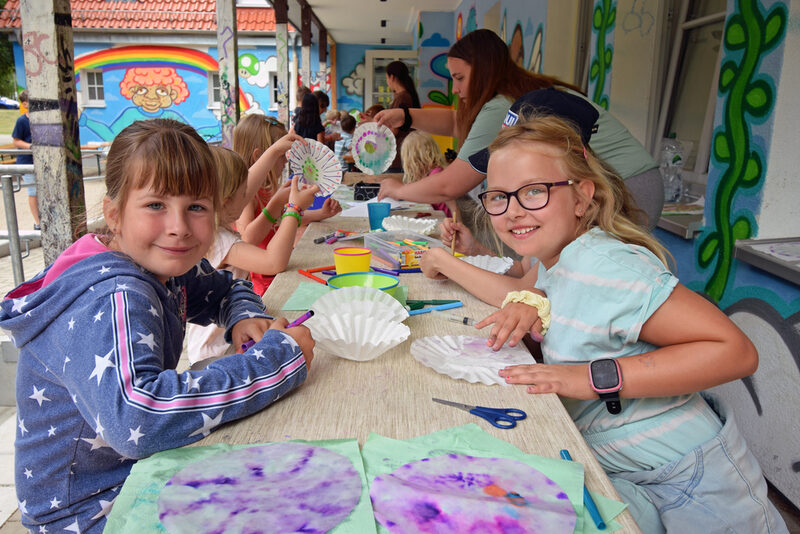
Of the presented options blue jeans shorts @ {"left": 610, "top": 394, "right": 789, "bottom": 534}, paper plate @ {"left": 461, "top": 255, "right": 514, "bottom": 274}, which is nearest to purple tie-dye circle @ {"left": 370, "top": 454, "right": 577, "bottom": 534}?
blue jeans shorts @ {"left": 610, "top": 394, "right": 789, "bottom": 534}

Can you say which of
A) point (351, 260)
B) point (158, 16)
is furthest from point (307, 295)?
point (158, 16)

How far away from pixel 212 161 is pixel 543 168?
72 cm

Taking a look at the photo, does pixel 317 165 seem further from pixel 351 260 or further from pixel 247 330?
pixel 247 330

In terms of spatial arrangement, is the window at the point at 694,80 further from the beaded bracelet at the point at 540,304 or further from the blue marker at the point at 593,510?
the blue marker at the point at 593,510

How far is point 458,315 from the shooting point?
4.85 ft

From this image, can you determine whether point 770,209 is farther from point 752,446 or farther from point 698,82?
point 698,82

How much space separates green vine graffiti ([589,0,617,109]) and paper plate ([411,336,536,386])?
3037 mm

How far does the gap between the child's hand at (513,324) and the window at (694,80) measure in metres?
2.41

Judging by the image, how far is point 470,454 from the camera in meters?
0.82

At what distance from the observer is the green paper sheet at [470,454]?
730 millimetres

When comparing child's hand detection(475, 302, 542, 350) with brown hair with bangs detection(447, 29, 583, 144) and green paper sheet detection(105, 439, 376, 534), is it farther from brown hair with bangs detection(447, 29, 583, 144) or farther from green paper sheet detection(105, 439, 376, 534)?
brown hair with bangs detection(447, 29, 583, 144)

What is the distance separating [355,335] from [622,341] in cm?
53

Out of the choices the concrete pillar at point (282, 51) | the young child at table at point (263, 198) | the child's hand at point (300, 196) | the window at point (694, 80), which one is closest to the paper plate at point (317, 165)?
the young child at table at point (263, 198)

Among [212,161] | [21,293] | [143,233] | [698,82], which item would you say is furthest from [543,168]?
[698,82]
